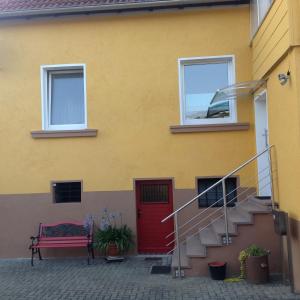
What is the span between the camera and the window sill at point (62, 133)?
10.2 metres

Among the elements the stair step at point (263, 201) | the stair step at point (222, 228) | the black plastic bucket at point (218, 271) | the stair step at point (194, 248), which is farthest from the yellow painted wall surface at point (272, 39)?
the black plastic bucket at point (218, 271)

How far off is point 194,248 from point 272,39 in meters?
4.07

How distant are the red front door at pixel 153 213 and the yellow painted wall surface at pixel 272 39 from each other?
3312 millimetres

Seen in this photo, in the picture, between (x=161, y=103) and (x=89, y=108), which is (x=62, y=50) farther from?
(x=161, y=103)

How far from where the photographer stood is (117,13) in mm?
10344

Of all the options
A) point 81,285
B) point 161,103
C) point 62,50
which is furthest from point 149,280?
point 62,50

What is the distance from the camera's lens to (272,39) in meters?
7.81

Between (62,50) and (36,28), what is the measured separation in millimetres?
825

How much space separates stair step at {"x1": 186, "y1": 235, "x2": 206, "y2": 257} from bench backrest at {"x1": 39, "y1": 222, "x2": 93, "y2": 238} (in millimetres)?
2468

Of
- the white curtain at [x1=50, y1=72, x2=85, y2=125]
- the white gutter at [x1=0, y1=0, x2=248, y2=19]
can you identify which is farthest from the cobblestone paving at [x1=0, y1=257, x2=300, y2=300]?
the white gutter at [x1=0, y1=0, x2=248, y2=19]

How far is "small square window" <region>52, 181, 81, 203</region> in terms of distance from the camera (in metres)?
10.4

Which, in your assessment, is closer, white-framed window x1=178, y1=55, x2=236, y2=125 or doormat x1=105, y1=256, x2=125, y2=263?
doormat x1=105, y1=256, x2=125, y2=263

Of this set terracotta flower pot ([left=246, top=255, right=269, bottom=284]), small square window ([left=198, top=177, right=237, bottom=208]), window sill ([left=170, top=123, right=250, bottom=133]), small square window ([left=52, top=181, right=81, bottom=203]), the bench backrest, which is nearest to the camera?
terracotta flower pot ([left=246, top=255, right=269, bottom=284])

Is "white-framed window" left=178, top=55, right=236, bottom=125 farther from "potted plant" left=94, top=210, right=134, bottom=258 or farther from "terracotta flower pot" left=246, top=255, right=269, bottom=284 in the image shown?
"terracotta flower pot" left=246, top=255, right=269, bottom=284
